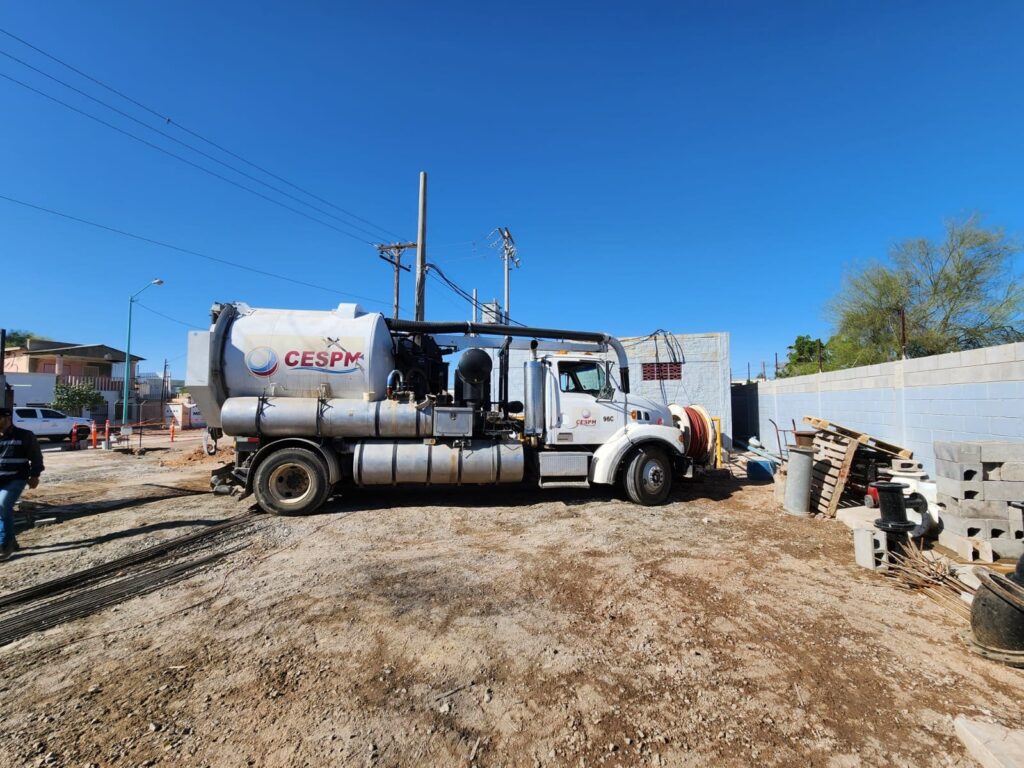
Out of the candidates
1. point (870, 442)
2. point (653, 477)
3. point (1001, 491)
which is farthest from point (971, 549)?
point (653, 477)

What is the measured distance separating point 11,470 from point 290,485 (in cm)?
309

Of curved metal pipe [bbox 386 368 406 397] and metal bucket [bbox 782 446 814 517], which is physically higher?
curved metal pipe [bbox 386 368 406 397]

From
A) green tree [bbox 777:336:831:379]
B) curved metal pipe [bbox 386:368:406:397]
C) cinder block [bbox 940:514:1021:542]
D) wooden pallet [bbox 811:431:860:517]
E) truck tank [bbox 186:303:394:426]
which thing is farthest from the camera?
green tree [bbox 777:336:831:379]

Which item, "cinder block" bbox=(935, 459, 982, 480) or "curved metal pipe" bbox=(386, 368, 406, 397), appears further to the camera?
"curved metal pipe" bbox=(386, 368, 406, 397)

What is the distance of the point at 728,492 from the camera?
29.0ft

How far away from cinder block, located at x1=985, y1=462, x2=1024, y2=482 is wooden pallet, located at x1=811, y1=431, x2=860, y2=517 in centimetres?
199

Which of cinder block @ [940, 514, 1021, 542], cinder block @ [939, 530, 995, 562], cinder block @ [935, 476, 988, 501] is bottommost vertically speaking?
cinder block @ [939, 530, 995, 562]

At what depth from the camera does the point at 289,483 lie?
7.16 metres

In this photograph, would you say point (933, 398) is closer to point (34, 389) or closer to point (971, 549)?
point (971, 549)

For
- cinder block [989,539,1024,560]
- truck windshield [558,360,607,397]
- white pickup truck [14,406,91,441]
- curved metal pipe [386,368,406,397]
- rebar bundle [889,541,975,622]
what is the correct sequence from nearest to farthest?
1. rebar bundle [889,541,975,622]
2. cinder block [989,539,1024,560]
3. curved metal pipe [386,368,406,397]
4. truck windshield [558,360,607,397]
5. white pickup truck [14,406,91,441]

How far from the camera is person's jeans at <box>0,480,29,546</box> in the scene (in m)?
5.01

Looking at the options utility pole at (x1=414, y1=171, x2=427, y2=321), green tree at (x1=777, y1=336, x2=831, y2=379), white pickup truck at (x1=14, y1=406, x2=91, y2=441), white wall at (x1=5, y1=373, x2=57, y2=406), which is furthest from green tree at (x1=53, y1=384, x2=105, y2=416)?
green tree at (x1=777, y1=336, x2=831, y2=379)

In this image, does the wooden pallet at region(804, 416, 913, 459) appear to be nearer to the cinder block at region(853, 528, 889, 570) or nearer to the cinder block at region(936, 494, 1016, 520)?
the cinder block at region(936, 494, 1016, 520)

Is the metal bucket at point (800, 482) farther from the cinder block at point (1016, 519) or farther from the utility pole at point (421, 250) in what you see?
the utility pole at point (421, 250)
